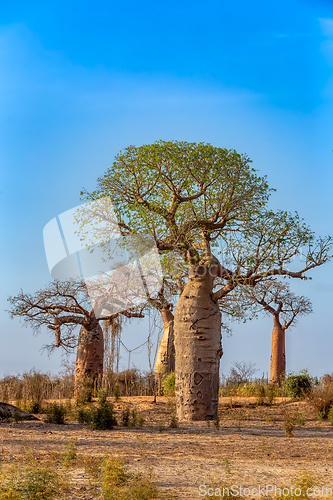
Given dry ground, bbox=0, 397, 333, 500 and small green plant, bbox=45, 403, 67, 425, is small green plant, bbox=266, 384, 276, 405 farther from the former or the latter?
small green plant, bbox=45, 403, 67, 425

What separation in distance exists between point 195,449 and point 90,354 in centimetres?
1004

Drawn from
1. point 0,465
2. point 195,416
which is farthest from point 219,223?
point 0,465

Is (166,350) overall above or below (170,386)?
above

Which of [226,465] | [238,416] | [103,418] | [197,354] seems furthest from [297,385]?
[226,465]

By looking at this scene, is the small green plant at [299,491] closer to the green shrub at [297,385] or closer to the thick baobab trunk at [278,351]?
the green shrub at [297,385]

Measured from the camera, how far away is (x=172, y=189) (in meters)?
9.56

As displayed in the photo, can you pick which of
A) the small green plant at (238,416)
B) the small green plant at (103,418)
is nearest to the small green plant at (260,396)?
the small green plant at (238,416)

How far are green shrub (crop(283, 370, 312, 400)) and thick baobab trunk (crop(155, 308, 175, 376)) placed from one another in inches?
137

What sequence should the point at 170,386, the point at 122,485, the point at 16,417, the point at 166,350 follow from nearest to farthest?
the point at 122,485
the point at 16,417
the point at 170,386
the point at 166,350

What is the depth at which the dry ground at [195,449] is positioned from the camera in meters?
4.39

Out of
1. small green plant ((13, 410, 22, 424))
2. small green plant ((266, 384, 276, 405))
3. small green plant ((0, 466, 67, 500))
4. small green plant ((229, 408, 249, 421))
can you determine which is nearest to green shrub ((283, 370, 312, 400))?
small green plant ((266, 384, 276, 405))

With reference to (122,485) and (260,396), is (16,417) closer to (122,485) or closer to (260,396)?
(122,485)

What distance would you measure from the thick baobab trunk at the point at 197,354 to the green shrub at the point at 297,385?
4.85 metres

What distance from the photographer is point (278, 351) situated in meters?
17.4
